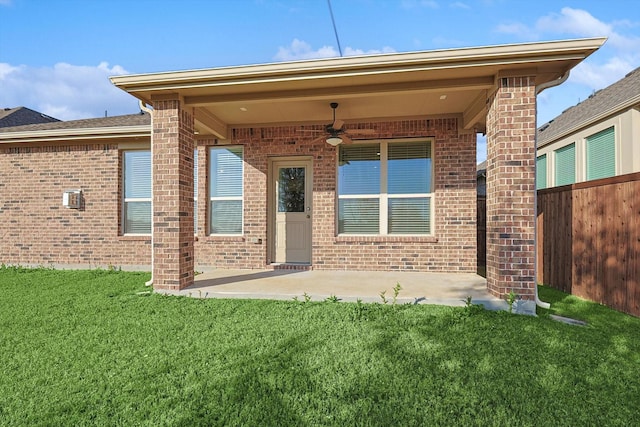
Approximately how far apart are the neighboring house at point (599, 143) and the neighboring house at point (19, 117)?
722 inches

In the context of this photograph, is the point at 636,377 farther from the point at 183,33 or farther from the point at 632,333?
the point at 183,33

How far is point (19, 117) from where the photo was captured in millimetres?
13758

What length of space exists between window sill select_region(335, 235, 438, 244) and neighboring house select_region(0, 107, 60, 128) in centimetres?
1414

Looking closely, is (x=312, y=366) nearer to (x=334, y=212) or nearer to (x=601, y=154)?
(x=334, y=212)

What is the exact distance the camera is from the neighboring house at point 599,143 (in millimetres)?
6891

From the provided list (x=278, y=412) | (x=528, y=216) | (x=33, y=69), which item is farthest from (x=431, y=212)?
(x=33, y=69)

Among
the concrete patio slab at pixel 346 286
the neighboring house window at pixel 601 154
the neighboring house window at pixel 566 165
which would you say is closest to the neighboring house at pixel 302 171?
the concrete patio slab at pixel 346 286

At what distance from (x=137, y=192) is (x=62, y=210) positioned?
5.70 ft

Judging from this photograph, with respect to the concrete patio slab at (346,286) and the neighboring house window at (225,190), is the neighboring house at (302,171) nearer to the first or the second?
the neighboring house window at (225,190)

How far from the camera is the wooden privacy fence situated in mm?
4082

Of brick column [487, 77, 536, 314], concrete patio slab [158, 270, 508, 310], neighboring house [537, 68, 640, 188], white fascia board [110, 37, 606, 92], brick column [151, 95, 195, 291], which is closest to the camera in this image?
white fascia board [110, 37, 606, 92]

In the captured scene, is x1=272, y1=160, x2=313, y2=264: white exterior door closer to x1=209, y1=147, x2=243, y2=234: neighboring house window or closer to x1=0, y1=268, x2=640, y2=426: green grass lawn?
x1=209, y1=147, x2=243, y2=234: neighboring house window

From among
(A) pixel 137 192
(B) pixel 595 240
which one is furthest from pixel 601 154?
(A) pixel 137 192

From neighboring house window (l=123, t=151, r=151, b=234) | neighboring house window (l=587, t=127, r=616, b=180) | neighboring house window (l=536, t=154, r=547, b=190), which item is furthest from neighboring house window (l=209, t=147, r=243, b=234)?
neighboring house window (l=536, t=154, r=547, b=190)
